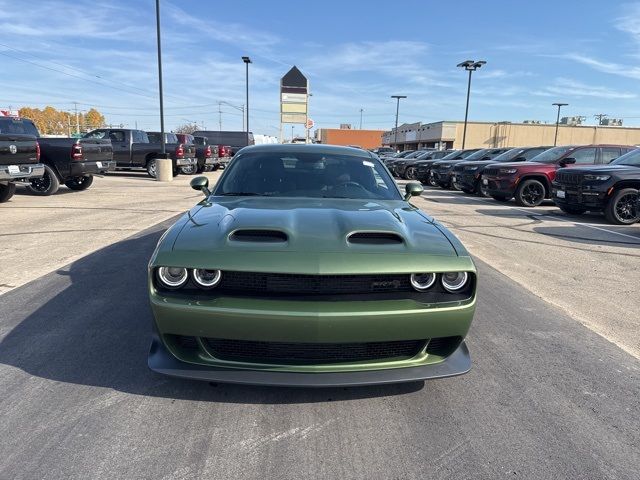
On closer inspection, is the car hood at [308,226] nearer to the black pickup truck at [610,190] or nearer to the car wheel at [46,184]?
the black pickup truck at [610,190]

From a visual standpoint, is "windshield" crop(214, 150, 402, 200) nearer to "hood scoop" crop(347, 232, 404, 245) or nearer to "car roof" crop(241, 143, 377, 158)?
"car roof" crop(241, 143, 377, 158)

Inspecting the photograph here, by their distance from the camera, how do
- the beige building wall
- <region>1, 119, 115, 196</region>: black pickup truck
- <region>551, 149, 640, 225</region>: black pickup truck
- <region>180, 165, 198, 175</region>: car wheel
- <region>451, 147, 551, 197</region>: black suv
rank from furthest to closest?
the beige building wall, <region>180, 165, 198, 175</region>: car wheel, <region>451, 147, 551, 197</region>: black suv, <region>1, 119, 115, 196</region>: black pickup truck, <region>551, 149, 640, 225</region>: black pickup truck

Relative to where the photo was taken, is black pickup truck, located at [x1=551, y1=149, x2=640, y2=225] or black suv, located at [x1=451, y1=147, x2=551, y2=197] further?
black suv, located at [x1=451, y1=147, x2=551, y2=197]

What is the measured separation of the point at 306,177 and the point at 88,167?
10496mm

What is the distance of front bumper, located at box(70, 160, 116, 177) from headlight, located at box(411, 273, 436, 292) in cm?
1199

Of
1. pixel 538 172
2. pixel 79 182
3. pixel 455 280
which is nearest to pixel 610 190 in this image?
pixel 538 172

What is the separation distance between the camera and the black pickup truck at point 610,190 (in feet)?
32.3

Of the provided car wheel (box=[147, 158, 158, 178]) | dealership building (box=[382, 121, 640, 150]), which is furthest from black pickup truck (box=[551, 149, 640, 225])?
dealership building (box=[382, 121, 640, 150])

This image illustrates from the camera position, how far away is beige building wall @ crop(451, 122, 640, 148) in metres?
63.1

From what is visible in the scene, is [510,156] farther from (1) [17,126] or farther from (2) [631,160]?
(1) [17,126]

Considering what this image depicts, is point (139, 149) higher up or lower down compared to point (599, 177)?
higher up

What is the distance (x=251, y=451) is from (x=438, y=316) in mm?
1185

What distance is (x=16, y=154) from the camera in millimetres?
9953

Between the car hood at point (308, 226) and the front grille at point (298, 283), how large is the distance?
139 millimetres
